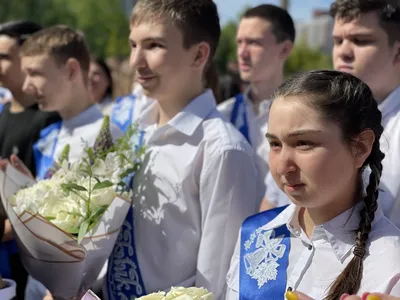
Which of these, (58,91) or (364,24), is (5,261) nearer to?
(58,91)

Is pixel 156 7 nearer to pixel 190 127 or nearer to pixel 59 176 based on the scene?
pixel 190 127

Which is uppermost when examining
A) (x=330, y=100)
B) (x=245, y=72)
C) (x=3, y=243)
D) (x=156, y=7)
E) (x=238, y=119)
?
(x=156, y=7)

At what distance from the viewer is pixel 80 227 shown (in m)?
2.35

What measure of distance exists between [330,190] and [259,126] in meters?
2.21

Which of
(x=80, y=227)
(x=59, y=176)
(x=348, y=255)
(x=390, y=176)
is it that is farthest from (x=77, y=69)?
(x=348, y=255)

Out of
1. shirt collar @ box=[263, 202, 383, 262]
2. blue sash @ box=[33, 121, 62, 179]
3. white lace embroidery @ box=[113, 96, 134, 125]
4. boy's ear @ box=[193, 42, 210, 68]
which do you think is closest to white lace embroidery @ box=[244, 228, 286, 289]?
shirt collar @ box=[263, 202, 383, 262]

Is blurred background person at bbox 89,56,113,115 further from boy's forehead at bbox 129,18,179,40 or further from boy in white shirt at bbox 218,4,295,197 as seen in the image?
boy's forehead at bbox 129,18,179,40

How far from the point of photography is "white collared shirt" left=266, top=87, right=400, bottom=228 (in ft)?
7.63

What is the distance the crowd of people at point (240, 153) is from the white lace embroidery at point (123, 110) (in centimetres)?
1

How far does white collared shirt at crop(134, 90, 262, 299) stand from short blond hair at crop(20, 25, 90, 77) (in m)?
1.33

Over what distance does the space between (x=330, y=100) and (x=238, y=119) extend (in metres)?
2.22

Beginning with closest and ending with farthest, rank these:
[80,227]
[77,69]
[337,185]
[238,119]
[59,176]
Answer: [337,185] → [80,227] → [59,176] → [77,69] → [238,119]

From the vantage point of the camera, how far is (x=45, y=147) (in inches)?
146

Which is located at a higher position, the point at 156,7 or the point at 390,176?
the point at 156,7
